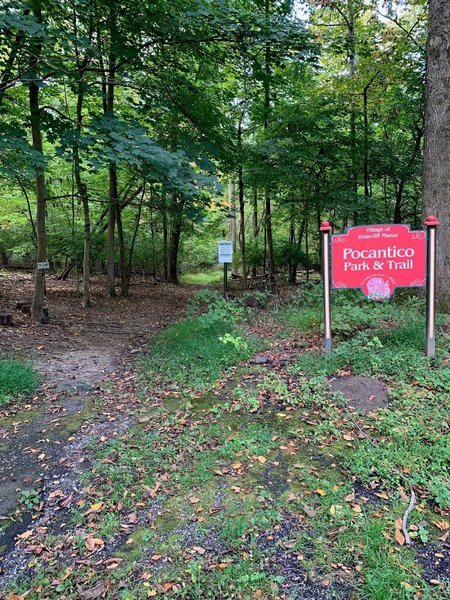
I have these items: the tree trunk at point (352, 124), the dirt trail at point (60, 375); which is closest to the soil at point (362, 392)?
the dirt trail at point (60, 375)

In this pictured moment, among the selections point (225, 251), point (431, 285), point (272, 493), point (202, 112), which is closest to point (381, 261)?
point (431, 285)

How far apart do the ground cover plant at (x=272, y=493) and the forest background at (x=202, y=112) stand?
3.01 meters

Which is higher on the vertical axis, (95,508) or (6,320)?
(6,320)

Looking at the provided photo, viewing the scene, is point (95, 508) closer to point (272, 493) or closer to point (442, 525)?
point (272, 493)

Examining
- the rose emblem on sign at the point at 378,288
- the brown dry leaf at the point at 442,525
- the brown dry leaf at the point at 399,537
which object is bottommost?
the brown dry leaf at the point at 399,537

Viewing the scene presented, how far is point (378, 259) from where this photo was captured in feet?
14.2

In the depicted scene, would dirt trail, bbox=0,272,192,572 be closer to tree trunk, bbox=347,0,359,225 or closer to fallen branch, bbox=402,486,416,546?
fallen branch, bbox=402,486,416,546

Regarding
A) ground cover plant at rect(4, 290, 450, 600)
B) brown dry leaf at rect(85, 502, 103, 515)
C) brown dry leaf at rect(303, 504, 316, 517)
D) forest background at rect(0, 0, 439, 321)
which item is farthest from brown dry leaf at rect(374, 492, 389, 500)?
forest background at rect(0, 0, 439, 321)

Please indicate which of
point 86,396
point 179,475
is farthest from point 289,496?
point 86,396

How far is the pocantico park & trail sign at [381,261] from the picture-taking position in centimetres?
417

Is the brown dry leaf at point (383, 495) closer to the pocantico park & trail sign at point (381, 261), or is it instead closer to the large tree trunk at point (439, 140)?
the pocantico park & trail sign at point (381, 261)

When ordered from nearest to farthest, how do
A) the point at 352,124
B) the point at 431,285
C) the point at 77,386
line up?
the point at 431,285, the point at 77,386, the point at 352,124

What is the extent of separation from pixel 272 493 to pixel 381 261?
293cm

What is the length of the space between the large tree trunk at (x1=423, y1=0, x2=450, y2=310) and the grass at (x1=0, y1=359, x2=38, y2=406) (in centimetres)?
559
